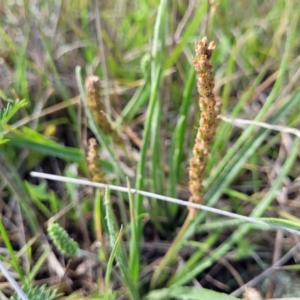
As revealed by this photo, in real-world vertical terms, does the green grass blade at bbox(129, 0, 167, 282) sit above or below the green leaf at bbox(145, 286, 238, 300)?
above

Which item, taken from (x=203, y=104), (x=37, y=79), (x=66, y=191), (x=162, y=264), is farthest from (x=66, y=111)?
(x=203, y=104)

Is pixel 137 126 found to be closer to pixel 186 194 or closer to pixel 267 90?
pixel 186 194

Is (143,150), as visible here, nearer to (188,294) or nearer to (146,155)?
(146,155)

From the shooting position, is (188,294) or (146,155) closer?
(188,294)

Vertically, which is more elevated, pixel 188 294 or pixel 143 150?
pixel 143 150

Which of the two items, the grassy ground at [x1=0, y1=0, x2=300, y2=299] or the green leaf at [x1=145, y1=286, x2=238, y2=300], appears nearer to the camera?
the green leaf at [x1=145, y1=286, x2=238, y2=300]

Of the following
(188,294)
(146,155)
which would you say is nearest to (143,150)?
(146,155)

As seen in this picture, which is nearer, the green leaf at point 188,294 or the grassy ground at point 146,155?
the green leaf at point 188,294

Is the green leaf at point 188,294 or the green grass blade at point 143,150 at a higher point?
the green grass blade at point 143,150
